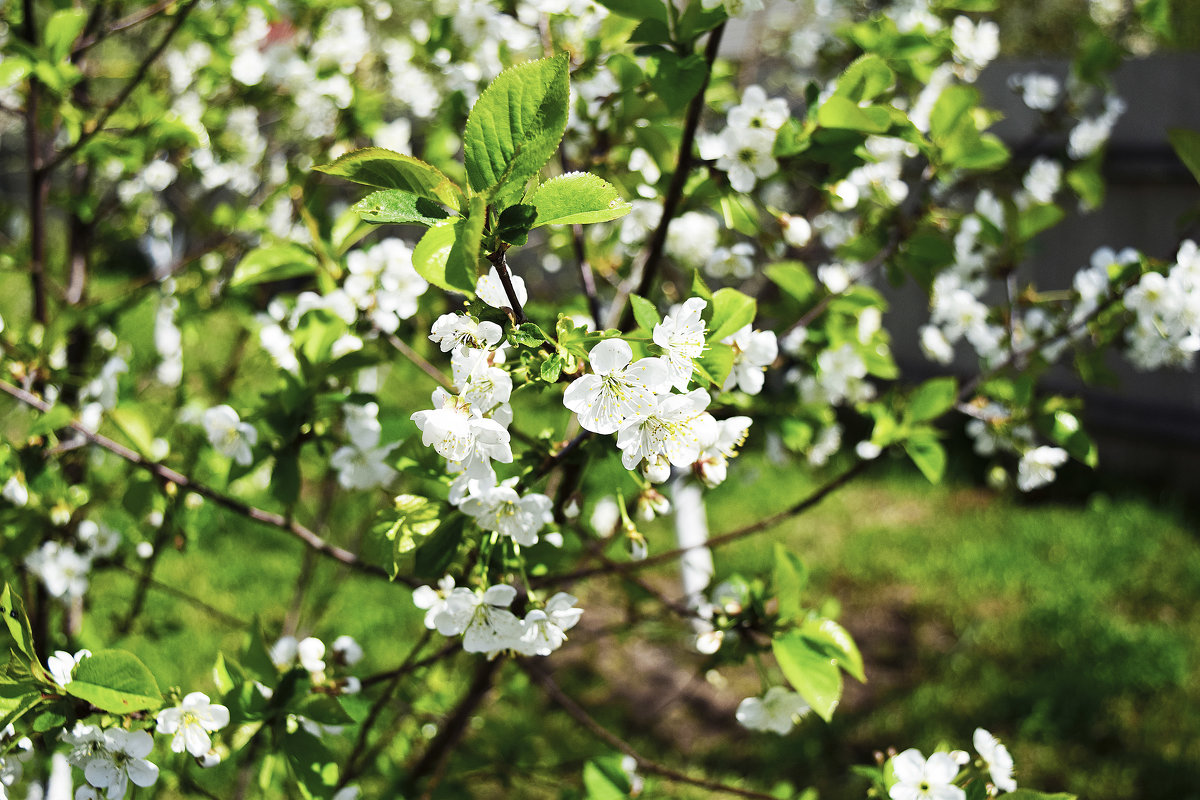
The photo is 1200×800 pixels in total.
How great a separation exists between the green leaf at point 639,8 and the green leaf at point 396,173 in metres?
0.41

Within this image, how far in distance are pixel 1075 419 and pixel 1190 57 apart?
3913mm

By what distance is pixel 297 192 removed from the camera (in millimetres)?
1701

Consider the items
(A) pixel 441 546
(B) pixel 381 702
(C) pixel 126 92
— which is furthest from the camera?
(C) pixel 126 92

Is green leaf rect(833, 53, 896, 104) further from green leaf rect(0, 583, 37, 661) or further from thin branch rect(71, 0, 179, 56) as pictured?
thin branch rect(71, 0, 179, 56)

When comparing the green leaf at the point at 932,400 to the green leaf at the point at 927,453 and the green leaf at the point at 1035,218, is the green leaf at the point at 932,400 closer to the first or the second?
the green leaf at the point at 927,453

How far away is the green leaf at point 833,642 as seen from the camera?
1150mm

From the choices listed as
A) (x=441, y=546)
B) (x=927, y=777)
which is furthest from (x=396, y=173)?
(x=927, y=777)

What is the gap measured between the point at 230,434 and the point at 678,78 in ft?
2.55

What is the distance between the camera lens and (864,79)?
121 cm

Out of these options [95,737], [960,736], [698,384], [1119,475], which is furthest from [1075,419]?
[1119,475]

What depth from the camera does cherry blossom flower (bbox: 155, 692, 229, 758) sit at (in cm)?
95

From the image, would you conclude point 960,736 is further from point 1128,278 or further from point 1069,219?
point 1069,219

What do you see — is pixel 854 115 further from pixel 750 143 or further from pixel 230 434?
pixel 230 434

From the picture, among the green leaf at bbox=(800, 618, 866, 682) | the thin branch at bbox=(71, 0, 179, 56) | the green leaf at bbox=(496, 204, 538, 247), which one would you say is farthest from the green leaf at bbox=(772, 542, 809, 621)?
the thin branch at bbox=(71, 0, 179, 56)
